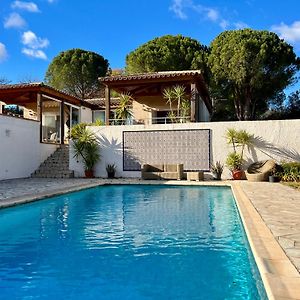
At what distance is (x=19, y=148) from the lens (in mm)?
19078

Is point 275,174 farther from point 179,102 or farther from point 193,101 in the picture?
point 179,102

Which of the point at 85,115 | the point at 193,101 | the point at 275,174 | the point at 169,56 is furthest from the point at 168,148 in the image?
the point at 169,56

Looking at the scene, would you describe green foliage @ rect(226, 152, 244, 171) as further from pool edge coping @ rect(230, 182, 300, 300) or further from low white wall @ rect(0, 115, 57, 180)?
pool edge coping @ rect(230, 182, 300, 300)

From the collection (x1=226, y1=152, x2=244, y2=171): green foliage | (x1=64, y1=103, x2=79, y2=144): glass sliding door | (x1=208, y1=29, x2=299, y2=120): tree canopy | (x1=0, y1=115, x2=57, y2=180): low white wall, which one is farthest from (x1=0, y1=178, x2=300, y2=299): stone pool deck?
(x1=208, y1=29, x2=299, y2=120): tree canopy

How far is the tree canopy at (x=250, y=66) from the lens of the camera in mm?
28438

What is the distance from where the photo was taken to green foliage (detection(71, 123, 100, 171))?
1994cm

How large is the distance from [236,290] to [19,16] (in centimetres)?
2281

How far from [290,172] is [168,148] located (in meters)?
6.18

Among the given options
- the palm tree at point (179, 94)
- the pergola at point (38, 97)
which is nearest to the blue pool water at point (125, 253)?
the palm tree at point (179, 94)

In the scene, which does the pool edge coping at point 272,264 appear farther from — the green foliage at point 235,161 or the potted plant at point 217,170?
the potted plant at point 217,170

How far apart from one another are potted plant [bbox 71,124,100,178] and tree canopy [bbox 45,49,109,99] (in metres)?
22.0

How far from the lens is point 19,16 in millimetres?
22625

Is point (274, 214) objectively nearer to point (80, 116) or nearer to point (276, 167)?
point (276, 167)

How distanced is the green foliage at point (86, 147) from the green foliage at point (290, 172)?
964 centimetres
